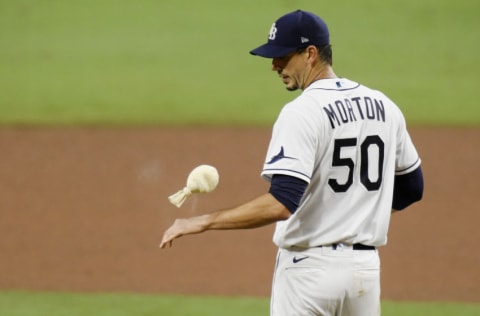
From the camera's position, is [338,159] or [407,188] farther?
Result: [407,188]

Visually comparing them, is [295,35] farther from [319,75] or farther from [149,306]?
[149,306]

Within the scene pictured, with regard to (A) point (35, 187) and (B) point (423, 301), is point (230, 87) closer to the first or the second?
(A) point (35, 187)

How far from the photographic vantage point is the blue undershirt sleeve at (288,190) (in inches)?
138

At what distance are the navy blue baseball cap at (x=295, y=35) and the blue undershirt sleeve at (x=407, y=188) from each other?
0.72 meters

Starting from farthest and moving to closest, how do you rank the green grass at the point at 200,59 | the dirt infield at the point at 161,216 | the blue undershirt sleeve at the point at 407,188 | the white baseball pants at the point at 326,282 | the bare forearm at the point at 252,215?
the green grass at the point at 200,59, the dirt infield at the point at 161,216, the blue undershirt sleeve at the point at 407,188, the white baseball pants at the point at 326,282, the bare forearm at the point at 252,215

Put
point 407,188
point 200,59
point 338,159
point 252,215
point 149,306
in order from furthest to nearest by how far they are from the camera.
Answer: point 200,59
point 149,306
point 407,188
point 338,159
point 252,215

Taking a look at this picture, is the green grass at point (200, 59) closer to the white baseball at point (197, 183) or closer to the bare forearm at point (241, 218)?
the white baseball at point (197, 183)

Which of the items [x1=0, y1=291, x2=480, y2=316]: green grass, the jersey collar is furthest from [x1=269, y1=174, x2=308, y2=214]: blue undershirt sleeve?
[x1=0, y1=291, x2=480, y2=316]: green grass

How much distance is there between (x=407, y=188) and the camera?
4.19m

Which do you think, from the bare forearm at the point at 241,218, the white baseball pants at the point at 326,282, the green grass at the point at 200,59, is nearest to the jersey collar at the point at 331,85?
the bare forearm at the point at 241,218

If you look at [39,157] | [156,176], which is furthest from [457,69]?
[39,157]

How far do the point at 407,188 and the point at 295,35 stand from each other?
0.88 m

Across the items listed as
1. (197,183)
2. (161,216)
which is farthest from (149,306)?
(197,183)

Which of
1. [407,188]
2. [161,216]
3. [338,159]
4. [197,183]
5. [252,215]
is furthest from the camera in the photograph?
[161,216]
